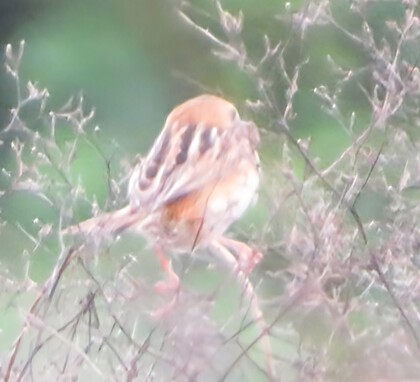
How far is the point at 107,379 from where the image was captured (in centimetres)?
166

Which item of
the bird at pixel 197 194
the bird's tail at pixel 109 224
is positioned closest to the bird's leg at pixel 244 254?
the bird at pixel 197 194

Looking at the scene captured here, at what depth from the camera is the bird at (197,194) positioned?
1.77m

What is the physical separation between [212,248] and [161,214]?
88 mm

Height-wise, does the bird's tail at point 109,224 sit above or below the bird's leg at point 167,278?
above

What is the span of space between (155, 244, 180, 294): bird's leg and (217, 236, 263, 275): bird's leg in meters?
0.09

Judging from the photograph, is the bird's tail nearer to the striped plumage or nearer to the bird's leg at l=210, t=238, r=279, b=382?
the striped plumage

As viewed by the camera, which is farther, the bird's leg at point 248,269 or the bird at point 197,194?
the bird at point 197,194

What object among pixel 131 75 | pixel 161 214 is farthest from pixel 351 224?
pixel 131 75

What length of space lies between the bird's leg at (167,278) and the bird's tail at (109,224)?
0.19 feet

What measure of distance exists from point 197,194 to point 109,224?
0.19 meters

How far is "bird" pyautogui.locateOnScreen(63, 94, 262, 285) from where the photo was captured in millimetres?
1768

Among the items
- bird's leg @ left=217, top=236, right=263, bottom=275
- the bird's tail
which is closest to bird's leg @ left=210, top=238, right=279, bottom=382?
bird's leg @ left=217, top=236, right=263, bottom=275

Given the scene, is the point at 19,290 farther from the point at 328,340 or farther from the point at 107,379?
the point at 328,340

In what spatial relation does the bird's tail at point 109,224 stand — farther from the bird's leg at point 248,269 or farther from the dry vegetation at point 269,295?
the bird's leg at point 248,269
